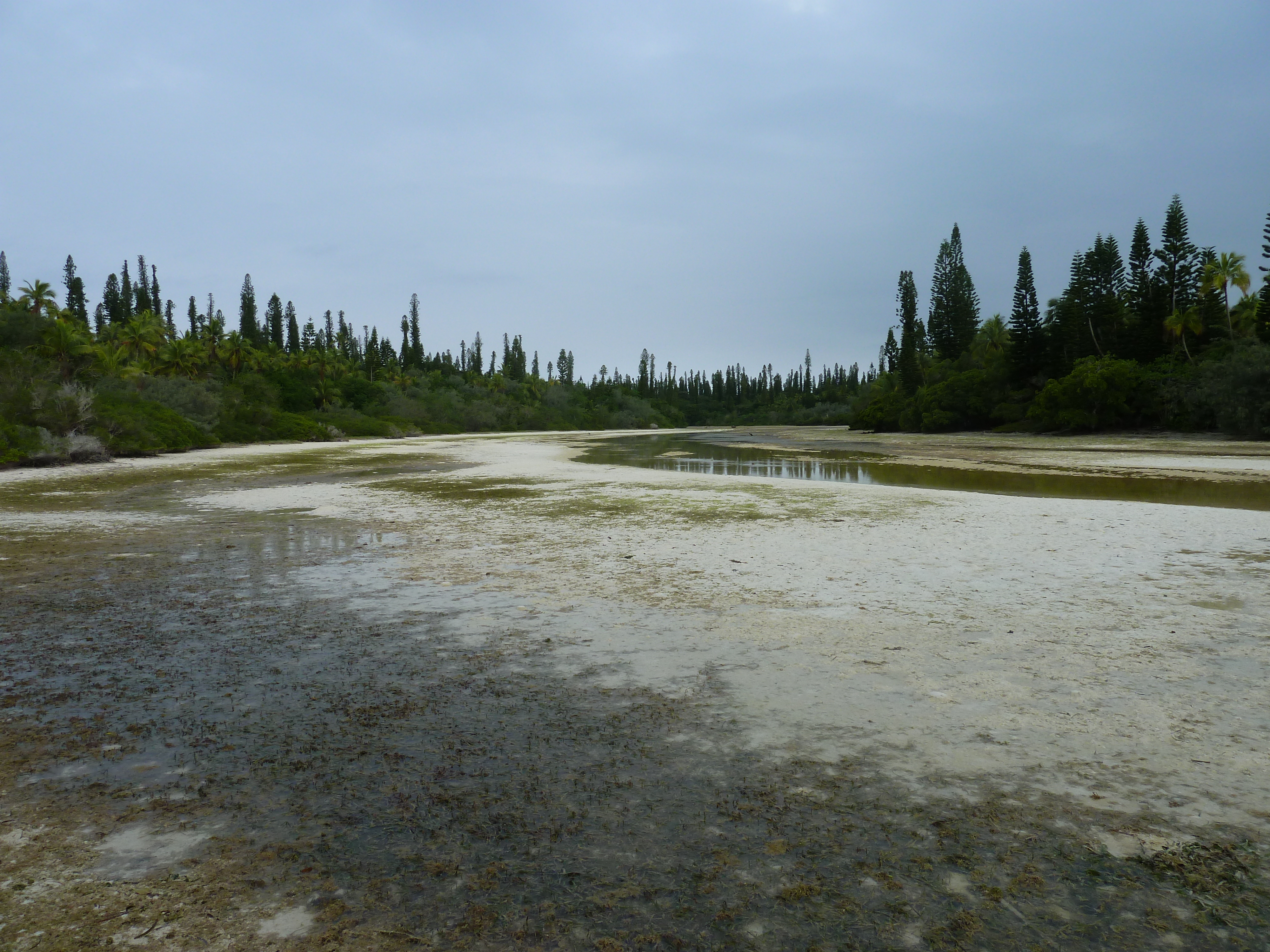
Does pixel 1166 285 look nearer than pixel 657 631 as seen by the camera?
No

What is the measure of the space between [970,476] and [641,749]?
20.0 m

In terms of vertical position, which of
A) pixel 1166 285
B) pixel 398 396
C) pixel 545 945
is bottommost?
pixel 545 945

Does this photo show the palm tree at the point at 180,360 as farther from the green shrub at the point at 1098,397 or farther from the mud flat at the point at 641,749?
the green shrub at the point at 1098,397

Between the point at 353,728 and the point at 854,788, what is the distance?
8.46ft

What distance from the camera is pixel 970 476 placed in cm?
2106

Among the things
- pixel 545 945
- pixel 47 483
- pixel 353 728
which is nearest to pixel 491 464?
pixel 47 483

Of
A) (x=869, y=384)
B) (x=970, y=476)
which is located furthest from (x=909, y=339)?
(x=970, y=476)

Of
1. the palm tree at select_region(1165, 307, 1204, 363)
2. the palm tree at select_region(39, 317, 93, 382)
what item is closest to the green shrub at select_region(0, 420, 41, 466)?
the palm tree at select_region(39, 317, 93, 382)

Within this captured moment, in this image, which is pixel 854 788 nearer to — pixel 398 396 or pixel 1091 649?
pixel 1091 649

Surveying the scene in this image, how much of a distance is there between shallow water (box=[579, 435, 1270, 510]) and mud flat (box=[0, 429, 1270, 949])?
7.28m

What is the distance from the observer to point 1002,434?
2163 inches

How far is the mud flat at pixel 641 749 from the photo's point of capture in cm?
243

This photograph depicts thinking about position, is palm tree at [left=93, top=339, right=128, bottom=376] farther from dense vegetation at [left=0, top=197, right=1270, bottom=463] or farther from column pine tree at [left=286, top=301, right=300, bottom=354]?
column pine tree at [left=286, top=301, right=300, bottom=354]

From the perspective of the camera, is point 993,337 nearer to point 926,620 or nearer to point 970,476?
point 970,476
